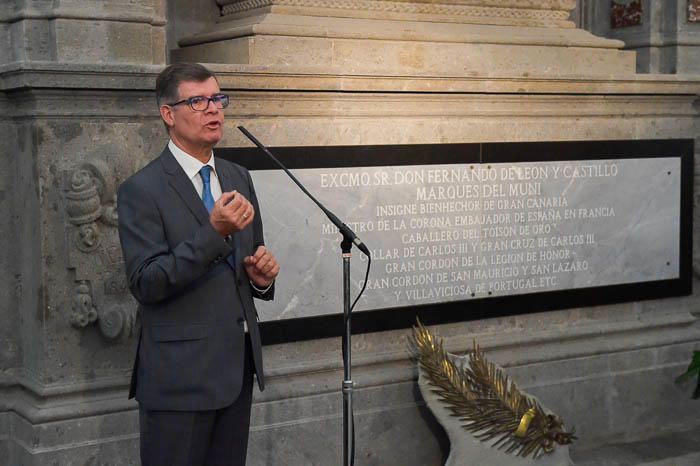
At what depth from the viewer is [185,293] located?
3.33 m

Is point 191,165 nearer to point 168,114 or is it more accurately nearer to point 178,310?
point 168,114

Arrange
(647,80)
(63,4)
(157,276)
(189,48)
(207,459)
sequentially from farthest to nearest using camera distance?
(647,80)
(189,48)
(63,4)
(207,459)
(157,276)

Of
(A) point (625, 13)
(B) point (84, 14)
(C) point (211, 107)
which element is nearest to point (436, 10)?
(A) point (625, 13)

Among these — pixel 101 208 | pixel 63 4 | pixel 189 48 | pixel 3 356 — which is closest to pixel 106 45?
pixel 63 4

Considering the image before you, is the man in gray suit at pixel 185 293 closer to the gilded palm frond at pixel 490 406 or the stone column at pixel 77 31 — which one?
the stone column at pixel 77 31

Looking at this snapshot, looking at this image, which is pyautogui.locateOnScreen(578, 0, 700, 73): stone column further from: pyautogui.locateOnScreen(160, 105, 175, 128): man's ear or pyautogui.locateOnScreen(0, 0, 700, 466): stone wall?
pyautogui.locateOnScreen(160, 105, 175, 128): man's ear

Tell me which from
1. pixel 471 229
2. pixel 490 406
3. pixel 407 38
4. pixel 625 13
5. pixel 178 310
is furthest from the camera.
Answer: pixel 625 13

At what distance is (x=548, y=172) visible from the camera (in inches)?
225

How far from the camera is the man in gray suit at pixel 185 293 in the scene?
3.31 meters

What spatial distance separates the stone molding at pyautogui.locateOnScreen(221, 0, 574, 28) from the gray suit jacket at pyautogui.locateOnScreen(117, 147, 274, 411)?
6.78 feet

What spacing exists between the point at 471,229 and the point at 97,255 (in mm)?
1891

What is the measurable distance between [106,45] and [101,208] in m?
0.67

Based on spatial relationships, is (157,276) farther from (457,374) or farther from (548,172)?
(548,172)

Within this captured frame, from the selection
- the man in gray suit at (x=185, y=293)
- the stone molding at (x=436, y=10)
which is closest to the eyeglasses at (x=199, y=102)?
the man in gray suit at (x=185, y=293)
